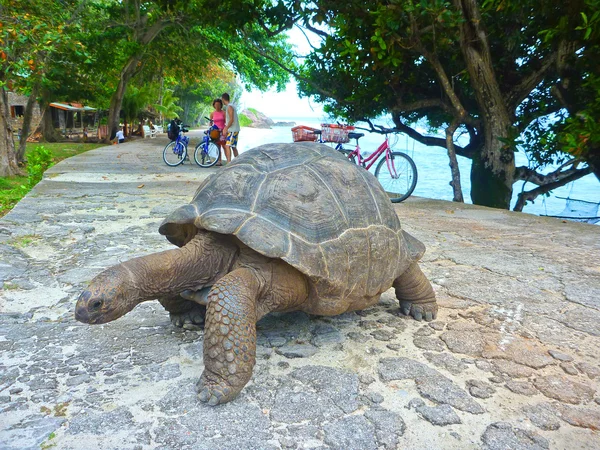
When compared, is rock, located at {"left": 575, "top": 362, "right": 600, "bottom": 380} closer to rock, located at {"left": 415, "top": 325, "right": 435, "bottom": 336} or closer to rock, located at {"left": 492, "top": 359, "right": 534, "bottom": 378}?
rock, located at {"left": 492, "top": 359, "right": 534, "bottom": 378}

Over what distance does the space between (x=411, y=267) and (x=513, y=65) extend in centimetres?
604

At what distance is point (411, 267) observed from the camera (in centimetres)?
277

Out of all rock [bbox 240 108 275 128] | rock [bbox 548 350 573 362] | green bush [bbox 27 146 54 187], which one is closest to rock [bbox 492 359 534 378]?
rock [bbox 548 350 573 362]

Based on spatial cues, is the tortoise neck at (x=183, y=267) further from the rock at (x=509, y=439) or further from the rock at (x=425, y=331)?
the rock at (x=509, y=439)

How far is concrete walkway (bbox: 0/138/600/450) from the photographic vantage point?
175 cm

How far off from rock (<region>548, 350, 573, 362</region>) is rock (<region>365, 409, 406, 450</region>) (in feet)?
3.34

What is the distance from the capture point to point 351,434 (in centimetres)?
175

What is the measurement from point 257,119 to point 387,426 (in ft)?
298

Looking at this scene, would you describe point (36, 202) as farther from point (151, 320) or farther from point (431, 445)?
point (431, 445)

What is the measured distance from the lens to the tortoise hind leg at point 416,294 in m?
2.77

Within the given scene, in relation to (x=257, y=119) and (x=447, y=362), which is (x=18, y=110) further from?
(x=257, y=119)

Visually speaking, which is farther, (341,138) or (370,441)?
(341,138)

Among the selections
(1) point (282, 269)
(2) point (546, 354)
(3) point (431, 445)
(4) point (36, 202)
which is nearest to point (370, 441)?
(3) point (431, 445)

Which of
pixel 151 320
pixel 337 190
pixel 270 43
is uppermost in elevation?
pixel 270 43
